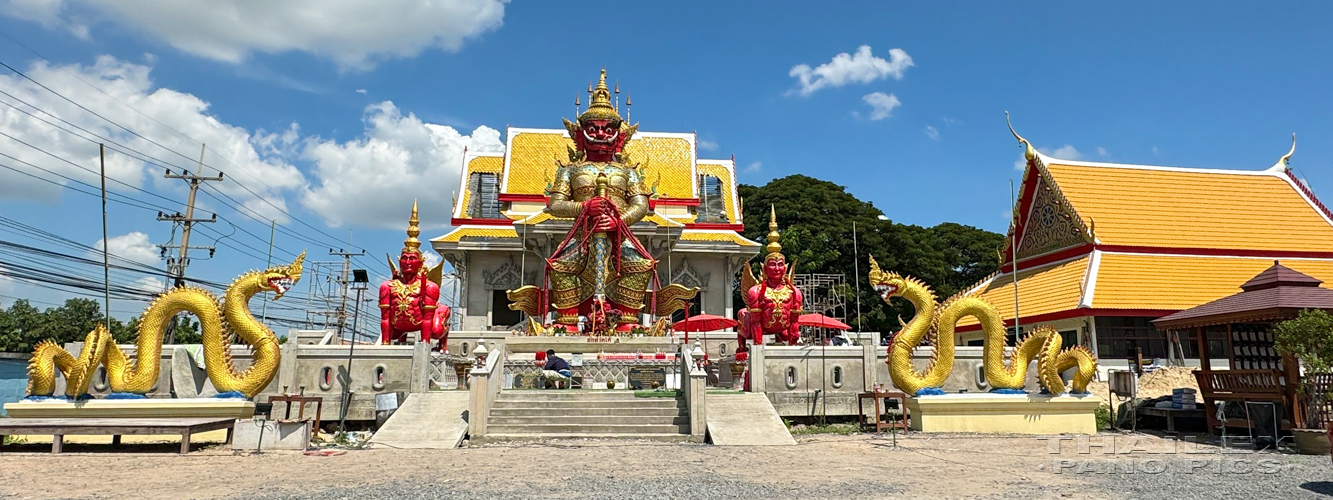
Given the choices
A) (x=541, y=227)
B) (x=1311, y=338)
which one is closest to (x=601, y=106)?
(x=541, y=227)

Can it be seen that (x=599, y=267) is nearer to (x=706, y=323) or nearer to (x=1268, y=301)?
(x=706, y=323)

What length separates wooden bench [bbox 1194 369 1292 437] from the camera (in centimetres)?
1107

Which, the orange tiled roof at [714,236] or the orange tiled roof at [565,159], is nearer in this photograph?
the orange tiled roof at [714,236]

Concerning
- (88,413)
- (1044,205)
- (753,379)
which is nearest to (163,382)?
(88,413)

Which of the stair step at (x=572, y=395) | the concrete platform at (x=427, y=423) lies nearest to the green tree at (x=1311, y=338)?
the stair step at (x=572, y=395)

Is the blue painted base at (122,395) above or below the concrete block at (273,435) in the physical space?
above

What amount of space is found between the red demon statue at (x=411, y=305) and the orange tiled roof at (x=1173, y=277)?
1351cm

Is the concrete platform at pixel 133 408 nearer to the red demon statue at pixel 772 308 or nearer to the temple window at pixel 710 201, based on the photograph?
the red demon statue at pixel 772 308

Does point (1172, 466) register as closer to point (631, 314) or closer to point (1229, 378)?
point (1229, 378)

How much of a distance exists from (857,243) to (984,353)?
23941 mm

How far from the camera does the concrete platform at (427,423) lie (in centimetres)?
1071

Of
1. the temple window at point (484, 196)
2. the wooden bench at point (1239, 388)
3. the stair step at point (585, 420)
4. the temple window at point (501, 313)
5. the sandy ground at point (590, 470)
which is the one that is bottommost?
the sandy ground at point (590, 470)

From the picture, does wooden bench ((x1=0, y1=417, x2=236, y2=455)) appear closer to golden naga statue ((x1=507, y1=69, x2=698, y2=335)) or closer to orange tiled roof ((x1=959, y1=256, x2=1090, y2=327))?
golden naga statue ((x1=507, y1=69, x2=698, y2=335))

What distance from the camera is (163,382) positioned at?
12.4 meters
